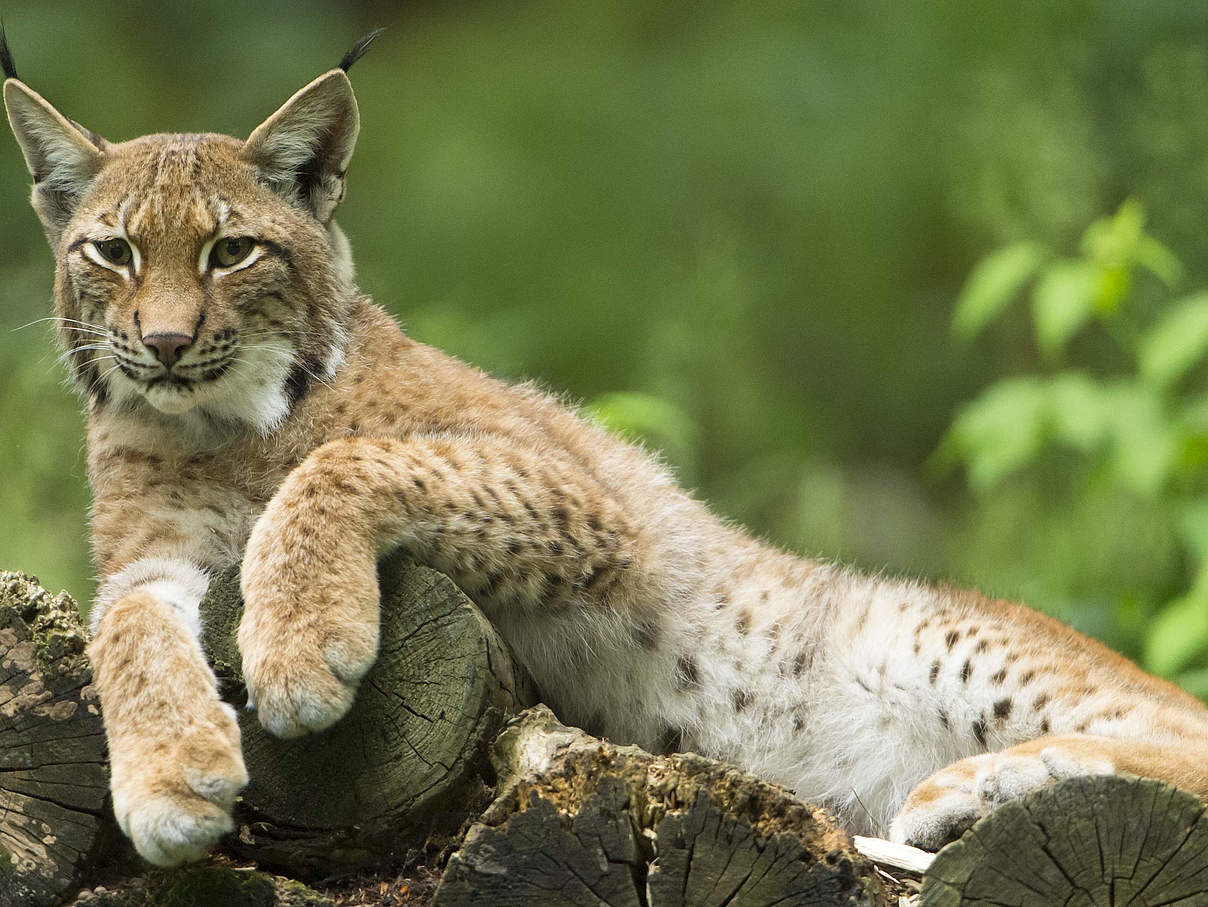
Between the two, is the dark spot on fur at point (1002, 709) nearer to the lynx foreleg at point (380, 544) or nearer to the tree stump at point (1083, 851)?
the lynx foreleg at point (380, 544)

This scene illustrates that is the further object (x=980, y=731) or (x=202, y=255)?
(x=980, y=731)

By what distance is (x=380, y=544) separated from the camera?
326 cm

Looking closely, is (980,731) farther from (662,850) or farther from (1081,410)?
(1081,410)

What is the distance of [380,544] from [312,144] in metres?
1.34

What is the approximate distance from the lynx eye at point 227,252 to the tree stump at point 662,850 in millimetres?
1751

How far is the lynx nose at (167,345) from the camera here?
3.40 m

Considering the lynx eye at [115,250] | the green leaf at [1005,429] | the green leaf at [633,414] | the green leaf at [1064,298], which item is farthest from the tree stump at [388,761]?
the green leaf at [1005,429]

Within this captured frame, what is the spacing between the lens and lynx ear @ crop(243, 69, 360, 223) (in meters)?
3.84

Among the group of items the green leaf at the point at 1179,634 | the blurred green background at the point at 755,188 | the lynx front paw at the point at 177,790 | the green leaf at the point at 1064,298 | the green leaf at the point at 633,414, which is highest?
the blurred green background at the point at 755,188

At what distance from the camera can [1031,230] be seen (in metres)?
7.20

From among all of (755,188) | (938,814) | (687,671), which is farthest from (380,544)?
(755,188)

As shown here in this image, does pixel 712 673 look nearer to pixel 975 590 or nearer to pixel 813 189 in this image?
pixel 975 590

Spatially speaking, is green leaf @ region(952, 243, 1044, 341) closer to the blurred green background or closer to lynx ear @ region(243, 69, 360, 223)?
the blurred green background

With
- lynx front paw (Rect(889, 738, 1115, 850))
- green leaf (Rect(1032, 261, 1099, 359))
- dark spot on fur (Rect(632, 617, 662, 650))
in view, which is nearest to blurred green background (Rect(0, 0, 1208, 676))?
green leaf (Rect(1032, 261, 1099, 359))
